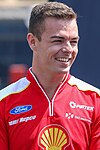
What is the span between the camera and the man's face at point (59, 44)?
13.2ft

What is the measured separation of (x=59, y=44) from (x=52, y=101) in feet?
1.13

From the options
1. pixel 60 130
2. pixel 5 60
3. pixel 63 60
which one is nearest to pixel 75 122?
pixel 60 130

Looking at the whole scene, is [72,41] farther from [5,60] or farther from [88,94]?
[5,60]

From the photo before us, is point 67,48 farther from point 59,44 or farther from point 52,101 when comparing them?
point 52,101

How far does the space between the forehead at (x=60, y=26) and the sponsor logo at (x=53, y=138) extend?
0.54m

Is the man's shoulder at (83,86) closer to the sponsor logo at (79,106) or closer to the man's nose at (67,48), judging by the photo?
the sponsor logo at (79,106)

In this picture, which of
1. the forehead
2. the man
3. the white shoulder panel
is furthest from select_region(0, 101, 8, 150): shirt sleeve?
the forehead

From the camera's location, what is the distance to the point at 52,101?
13.5 ft

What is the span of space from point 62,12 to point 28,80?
1.56 ft

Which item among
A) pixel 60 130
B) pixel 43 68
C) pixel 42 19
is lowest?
pixel 60 130

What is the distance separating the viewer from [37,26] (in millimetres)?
4137

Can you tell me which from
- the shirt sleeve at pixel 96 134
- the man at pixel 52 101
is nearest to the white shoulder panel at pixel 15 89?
the man at pixel 52 101

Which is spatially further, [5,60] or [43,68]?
[5,60]

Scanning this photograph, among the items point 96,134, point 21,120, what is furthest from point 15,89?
point 96,134
